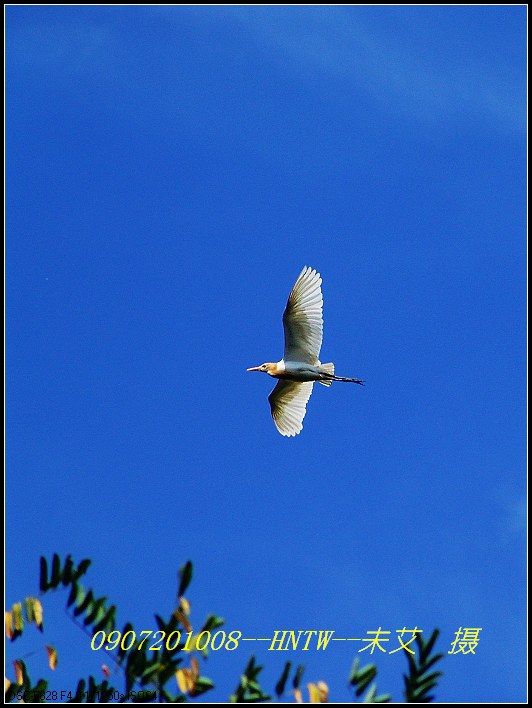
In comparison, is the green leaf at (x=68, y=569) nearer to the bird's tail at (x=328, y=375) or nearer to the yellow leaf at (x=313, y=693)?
the yellow leaf at (x=313, y=693)

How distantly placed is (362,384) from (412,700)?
1022cm

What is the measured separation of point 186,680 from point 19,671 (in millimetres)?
1203

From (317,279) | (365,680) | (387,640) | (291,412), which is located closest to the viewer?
(365,680)

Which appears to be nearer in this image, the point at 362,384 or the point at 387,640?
the point at 387,640

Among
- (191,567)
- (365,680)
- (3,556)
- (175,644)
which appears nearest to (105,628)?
(175,644)

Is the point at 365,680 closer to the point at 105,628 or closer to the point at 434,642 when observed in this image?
the point at 434,642

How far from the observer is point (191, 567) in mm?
5797

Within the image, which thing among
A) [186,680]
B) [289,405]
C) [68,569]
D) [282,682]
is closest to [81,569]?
[68,569]

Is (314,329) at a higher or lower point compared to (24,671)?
higher

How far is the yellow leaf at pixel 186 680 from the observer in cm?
574

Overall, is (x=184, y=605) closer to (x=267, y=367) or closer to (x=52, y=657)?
(x=52, y=657)

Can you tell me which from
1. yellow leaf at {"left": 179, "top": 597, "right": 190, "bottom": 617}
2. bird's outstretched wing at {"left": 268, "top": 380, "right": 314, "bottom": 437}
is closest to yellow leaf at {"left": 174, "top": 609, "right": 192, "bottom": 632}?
yellow leaf at {"left": 179, "top": 597, "right": 190, "bottom": 617}

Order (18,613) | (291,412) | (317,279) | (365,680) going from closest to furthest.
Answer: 1. (365,680)
2. (18,613)
3. (317,279)
4. (291,412)

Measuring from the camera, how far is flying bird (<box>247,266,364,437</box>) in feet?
49.2
